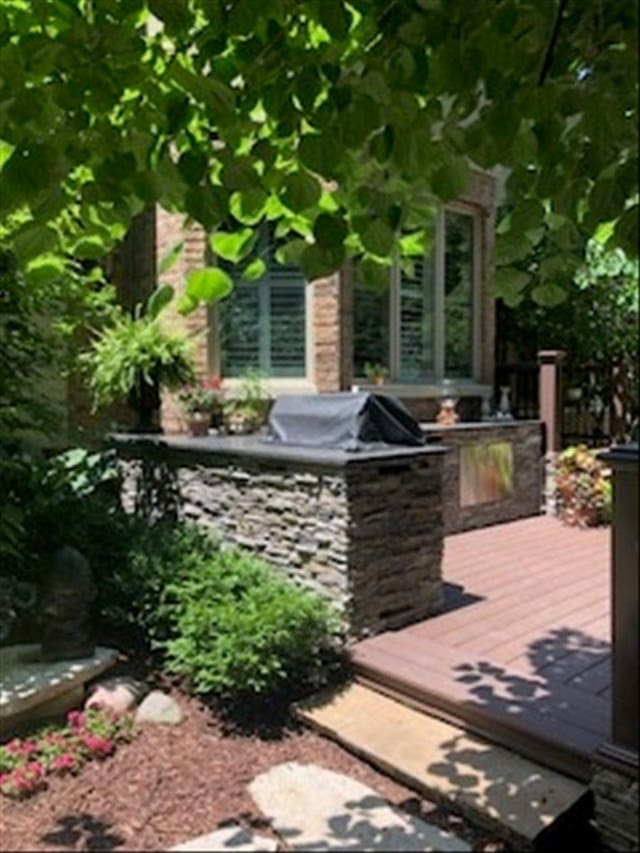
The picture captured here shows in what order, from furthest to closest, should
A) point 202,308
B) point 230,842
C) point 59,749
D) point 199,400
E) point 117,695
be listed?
point 202,308, point 199,400, point 117,695, point 59,749, point 230,842

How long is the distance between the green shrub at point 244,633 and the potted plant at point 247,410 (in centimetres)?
264

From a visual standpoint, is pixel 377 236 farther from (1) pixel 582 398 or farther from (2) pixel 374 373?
(1) pixel 582 398

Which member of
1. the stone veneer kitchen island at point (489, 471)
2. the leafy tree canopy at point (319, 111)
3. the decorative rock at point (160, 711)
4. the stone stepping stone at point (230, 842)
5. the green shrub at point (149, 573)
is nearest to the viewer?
the leafy tree canopy at point (319, 111)

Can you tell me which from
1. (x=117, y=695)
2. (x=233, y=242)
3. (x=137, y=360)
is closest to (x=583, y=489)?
(x=137, y=360)

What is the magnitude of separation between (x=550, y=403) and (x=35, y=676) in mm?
6752

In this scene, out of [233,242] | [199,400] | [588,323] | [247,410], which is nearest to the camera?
[233,242]

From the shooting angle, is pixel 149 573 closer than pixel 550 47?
No

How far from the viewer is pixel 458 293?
9.16 metres

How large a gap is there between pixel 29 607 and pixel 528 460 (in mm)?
5789

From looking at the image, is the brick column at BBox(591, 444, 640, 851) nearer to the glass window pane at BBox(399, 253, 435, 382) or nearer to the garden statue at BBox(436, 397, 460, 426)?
the garden statue at BBox(436, 397, 460, 426)

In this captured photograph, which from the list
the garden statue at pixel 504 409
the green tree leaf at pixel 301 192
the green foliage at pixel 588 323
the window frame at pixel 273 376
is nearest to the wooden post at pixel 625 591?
the green tree leaf at pixel 301 192

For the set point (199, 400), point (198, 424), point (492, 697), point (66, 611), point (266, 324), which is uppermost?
point (266, 324)

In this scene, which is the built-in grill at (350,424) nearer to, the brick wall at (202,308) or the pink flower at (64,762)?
the brick wall at (202,308)

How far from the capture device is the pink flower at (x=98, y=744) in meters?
3.94
